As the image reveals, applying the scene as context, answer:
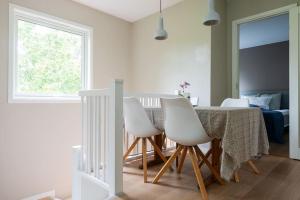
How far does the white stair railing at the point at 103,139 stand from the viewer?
1.67 m

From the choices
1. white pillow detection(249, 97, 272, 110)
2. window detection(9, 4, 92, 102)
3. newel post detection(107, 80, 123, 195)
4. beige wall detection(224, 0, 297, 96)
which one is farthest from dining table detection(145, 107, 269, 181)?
white pillow detection(249, 97, 272, 110)

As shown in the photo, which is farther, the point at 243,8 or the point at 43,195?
the point at 243,8

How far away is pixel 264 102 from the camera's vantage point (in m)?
5.32

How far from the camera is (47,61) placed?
10.9 feet

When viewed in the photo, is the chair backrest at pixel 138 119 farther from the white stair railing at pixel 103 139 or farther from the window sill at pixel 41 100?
the window sill at pixel 41 100

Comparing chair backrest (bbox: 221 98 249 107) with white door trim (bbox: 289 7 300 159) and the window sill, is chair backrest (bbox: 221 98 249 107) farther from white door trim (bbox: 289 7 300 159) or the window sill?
the window sill

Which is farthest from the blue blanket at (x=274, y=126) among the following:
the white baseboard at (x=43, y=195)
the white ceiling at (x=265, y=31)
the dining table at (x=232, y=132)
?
the white baseboard at (x=43, y=195)

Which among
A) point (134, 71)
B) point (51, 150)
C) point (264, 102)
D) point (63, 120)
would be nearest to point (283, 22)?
point (264, 102)

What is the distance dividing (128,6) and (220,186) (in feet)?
10.7

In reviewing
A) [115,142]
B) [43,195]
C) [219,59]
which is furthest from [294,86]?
[43,195]

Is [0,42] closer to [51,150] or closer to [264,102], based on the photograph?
[51,150]

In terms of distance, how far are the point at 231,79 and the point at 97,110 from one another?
100 inches

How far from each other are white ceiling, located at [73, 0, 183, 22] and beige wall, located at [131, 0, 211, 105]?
0.52 ft

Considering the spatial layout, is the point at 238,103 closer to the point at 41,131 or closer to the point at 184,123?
the point at 184,123
